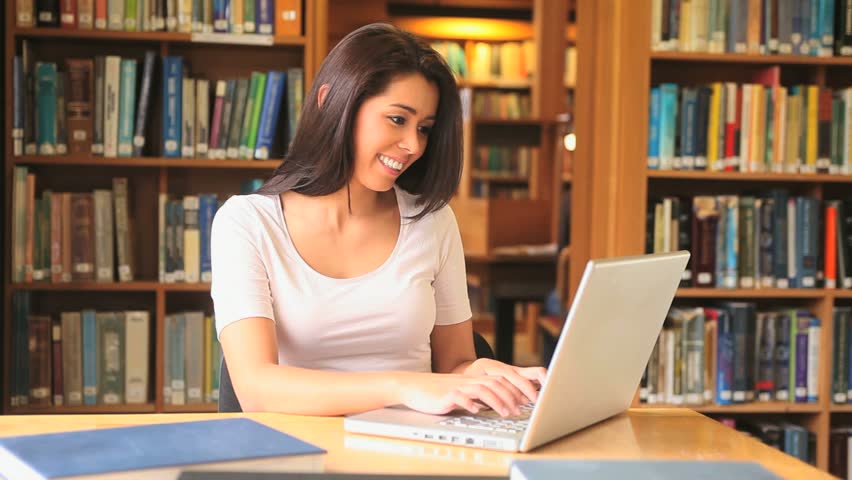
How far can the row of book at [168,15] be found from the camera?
300cm

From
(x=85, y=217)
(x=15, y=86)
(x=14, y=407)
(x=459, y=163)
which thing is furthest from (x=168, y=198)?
(x=459, y=163)

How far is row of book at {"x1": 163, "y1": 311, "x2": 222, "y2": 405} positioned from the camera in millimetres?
3123

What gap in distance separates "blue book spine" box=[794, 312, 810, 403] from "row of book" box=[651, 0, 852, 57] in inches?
34.2

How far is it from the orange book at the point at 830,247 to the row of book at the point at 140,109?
1755mm

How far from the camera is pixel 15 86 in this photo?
2.96 meters

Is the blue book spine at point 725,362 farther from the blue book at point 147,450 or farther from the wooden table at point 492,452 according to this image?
the blue book at point 147,450

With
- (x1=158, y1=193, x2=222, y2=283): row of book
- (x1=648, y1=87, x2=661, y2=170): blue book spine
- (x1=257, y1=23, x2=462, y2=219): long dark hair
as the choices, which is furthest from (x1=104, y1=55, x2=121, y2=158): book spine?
(x1=648, y1=87, x2=661, y2=170): blue book spine

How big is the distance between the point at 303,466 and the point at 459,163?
952 mm

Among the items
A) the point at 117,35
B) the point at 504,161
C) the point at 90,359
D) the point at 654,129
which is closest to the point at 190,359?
the point at 90,359

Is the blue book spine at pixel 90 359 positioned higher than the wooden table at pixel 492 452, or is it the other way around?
the wooden table at pixel 492 452

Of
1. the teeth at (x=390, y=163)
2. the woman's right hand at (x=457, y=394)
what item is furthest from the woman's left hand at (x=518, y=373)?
the teeth at (x=390, y=163)

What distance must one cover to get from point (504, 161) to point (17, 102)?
4.78 m

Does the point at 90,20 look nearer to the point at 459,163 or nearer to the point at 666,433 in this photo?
the point at 459,163

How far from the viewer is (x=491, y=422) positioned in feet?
3.89
